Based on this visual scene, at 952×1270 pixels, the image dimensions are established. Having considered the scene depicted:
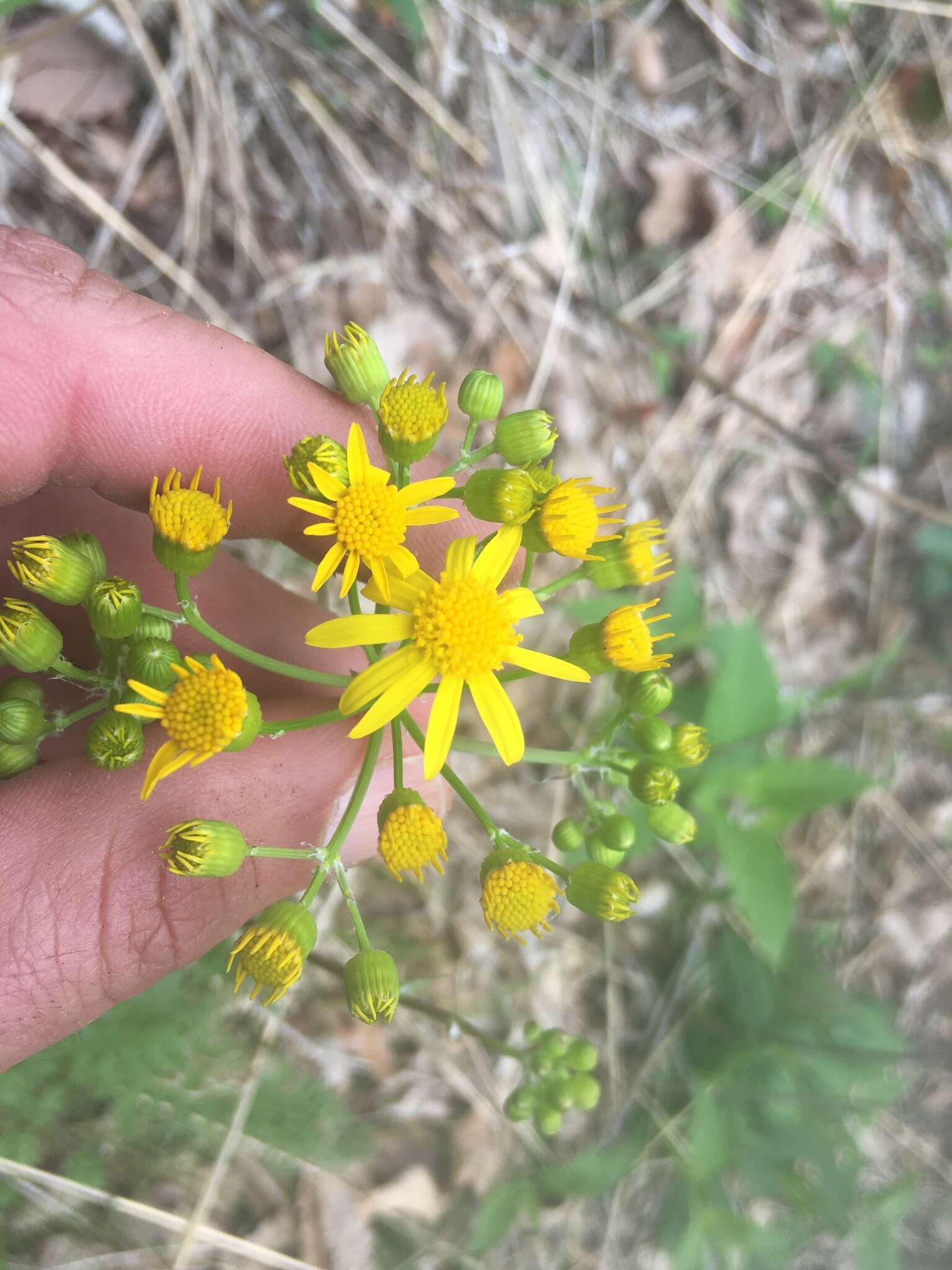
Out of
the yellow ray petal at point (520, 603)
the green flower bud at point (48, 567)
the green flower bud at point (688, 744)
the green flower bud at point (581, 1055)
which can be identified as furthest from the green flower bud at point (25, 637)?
the green flower bud at point (581, 1055)

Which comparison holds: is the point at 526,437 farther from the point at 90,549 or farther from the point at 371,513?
the point at 90,549

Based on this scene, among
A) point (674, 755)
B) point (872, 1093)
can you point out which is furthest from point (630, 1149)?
point (674, 755)

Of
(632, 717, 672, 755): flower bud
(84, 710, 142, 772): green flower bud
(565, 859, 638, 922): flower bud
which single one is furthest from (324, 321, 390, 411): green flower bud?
(565, 859, 638, 922): flower bud

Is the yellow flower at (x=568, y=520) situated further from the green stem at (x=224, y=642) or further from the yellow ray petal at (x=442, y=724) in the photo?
the green stem at (x=224, y=642)

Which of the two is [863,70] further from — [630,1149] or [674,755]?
[630,1149]

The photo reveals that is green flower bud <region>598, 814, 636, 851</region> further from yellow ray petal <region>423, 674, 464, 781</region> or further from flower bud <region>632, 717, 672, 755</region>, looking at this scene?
yellow ray petal <region>423, 674, 464, 781</region>

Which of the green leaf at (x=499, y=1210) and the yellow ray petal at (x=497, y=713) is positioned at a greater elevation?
the yellow ray petal at (x=497, y=713)

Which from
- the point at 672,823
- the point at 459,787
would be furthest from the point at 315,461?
the point at 672,823
